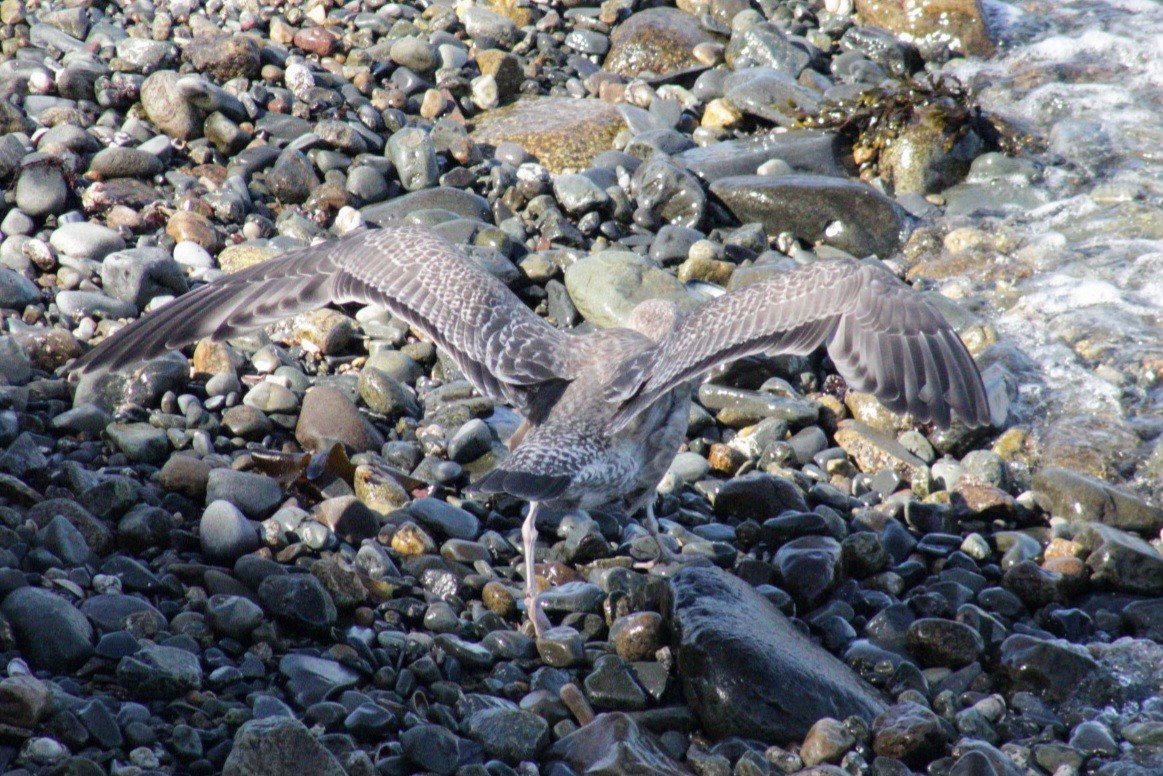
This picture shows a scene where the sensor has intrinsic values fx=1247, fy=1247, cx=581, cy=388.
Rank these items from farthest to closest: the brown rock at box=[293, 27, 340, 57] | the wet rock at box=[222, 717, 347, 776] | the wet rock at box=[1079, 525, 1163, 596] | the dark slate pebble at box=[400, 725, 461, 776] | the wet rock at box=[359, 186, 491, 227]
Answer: the brown rock at box=[293, 27, 340, 57]
the wet rock at box=[359, 186, 491, 227]
the wet rock at box=[1079, 525, 1163, 596]
the dark slate pebble at box=[400, 725, 461, 776]
the wet rock at box=[222, 717, 347, 776]

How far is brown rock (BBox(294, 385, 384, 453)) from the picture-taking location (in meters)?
6.13

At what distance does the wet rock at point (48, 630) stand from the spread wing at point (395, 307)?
1.61 meters

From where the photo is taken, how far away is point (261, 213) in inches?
321

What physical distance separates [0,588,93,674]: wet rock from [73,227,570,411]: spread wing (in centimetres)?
161

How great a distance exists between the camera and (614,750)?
413 cm

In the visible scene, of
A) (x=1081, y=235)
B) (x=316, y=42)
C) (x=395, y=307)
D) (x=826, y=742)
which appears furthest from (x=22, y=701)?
(x=1081, y=235)

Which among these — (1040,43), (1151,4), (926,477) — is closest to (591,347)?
(926,477)

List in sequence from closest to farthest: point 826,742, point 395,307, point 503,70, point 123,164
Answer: point 826,742, point 395,307, point 123,164, point 503,70

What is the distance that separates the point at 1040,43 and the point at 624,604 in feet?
32.5

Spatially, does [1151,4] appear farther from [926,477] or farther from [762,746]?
[762,746]

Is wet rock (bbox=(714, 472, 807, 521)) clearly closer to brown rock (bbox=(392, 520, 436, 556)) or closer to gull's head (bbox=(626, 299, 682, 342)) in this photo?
gull's head (bbox=(626, 299, 682, 342))

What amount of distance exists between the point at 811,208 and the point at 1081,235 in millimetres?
2487

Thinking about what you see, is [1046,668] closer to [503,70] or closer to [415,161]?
[415,161]

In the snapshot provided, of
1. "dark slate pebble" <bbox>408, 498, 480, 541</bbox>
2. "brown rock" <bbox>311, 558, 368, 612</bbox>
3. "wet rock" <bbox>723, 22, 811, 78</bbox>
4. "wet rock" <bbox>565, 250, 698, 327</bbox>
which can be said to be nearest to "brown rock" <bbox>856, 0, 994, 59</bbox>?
"wet rock" <bbox>723, 22, 811, 78</bbox>
